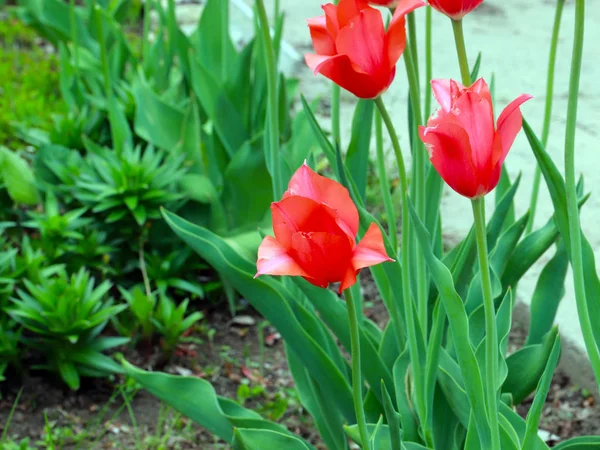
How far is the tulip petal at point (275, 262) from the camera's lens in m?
0.78

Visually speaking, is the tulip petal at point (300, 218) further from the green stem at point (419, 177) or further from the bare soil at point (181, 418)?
the bare soil at point (181, 418)

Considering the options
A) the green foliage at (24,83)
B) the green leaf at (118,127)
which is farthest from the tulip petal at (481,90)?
the green foliage at (24,83)

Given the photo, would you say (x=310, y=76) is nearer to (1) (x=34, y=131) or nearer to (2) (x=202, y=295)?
(1) (x=34, y=131)

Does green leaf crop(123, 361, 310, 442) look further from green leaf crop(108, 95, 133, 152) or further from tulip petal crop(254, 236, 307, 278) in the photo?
green leaf crop(108, 95, 133, 152)

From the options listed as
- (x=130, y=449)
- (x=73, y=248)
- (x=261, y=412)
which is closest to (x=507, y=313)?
(x=261, y=412)

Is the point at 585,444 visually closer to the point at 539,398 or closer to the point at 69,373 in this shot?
the point at 539,398

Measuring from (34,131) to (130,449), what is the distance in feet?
3.75

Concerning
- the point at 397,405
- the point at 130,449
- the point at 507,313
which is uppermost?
the point at 507,313

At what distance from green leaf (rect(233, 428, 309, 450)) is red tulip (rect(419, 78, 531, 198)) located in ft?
1.75

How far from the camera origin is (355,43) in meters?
0.91

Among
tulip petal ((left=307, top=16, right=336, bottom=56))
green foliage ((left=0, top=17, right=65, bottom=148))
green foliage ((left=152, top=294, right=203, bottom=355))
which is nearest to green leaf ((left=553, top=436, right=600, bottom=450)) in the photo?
tulip petal ((left=307, top=16, right=336, bottom=56))

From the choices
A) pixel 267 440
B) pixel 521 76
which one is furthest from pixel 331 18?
pixel 521 76

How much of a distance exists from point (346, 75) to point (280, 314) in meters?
0.47

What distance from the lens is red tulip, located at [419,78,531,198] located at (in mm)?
765
